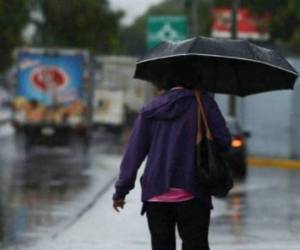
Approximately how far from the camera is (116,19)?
183 feet

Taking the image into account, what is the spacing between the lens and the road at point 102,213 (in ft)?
39.3

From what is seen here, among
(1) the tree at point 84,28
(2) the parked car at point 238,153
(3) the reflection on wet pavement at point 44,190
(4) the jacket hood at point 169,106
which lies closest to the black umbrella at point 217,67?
(4) the jacket hood at point 169,106

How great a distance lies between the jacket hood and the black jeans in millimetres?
555

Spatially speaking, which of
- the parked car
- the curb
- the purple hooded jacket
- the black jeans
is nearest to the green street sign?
the curb

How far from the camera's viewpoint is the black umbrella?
7.14 metres

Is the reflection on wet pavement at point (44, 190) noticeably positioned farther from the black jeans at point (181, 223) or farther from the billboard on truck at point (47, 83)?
the black jeans at point (181, 223)

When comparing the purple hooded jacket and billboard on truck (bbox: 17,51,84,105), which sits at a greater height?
the purple hooded jacket

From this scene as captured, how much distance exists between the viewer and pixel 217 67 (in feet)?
25.1

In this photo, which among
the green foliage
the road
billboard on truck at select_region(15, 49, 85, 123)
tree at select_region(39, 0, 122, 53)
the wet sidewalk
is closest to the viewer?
the wet sidewalk

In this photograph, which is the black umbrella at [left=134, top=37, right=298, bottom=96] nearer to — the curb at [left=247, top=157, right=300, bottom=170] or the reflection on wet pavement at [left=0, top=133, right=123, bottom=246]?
the reflection on wet pavement at [left=0, top=133, right=123, bottom=246]

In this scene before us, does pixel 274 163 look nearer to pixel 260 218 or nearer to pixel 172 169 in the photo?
pixel 260 218

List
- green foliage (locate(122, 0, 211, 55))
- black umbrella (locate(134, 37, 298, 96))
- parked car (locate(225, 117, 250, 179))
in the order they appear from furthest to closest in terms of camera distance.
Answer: green foliage (locate(122, 0, 211, 55))
parked car (locate(225, 117, 250, 179))
black umbrella (locate(134, 37, 298, 96))

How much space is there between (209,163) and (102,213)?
28.2ft

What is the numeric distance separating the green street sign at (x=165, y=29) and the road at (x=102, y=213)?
7408mm
